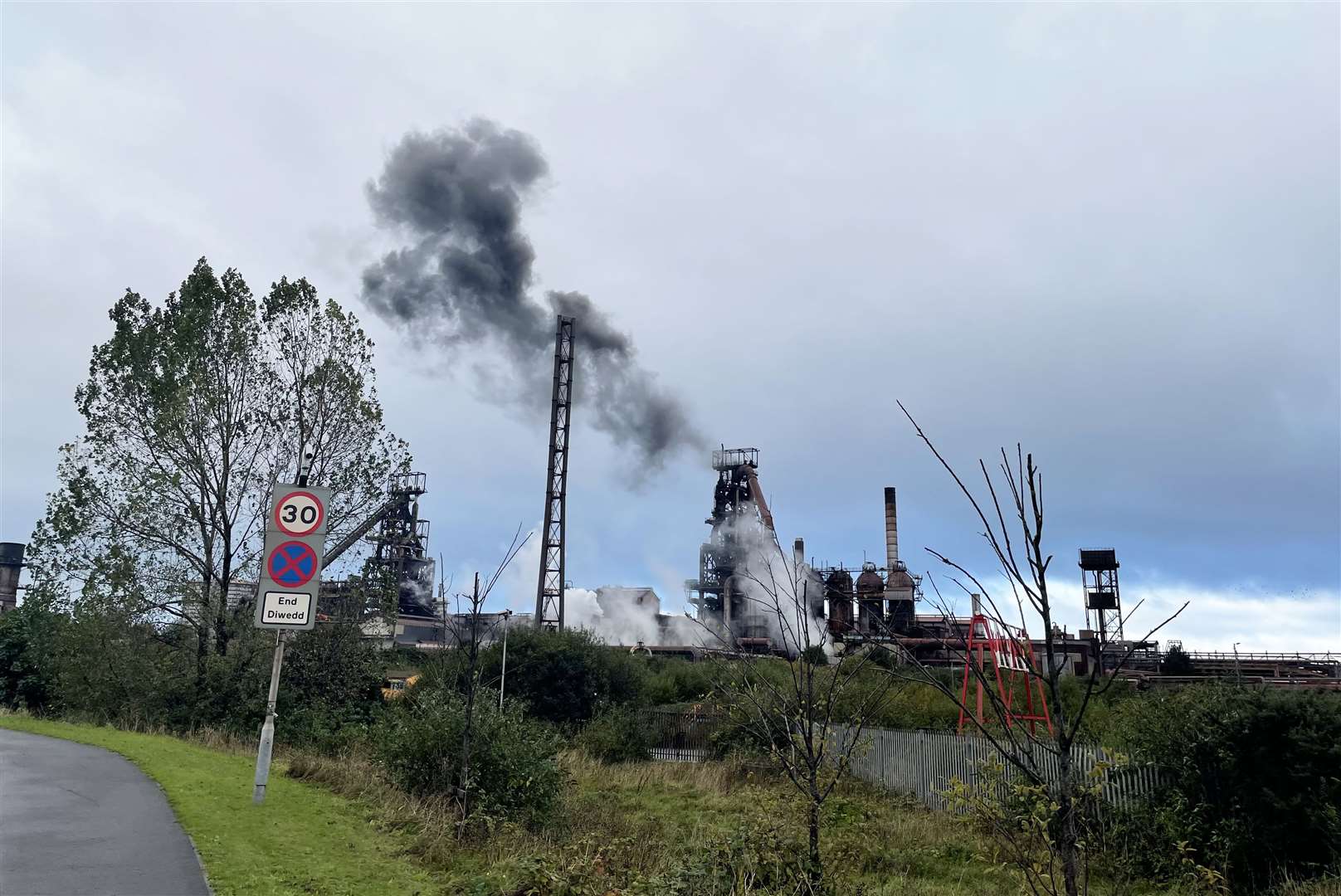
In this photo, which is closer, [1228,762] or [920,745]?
[1228,762]

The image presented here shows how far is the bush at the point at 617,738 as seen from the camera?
2742 cm

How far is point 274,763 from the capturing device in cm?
1417

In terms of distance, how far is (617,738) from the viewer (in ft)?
91.2

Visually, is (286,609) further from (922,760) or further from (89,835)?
(922,760)

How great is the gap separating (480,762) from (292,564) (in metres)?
4.08

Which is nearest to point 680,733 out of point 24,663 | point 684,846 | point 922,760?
point 922,760

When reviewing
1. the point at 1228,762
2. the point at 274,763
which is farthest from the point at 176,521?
the point at 1228,762

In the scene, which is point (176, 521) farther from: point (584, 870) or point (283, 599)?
point (584, 870)

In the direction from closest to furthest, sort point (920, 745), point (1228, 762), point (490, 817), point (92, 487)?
point (490, 817) < point (1228, 762) < point (920, 745) < point (92, 487)

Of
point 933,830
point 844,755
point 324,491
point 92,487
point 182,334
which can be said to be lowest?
point 933,830

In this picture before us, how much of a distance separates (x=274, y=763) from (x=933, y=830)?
11.5 m

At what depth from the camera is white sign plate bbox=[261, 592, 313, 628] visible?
10.3m

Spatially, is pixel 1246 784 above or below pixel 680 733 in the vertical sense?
above

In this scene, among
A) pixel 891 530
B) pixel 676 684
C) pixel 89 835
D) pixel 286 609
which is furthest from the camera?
pixel 891 530
